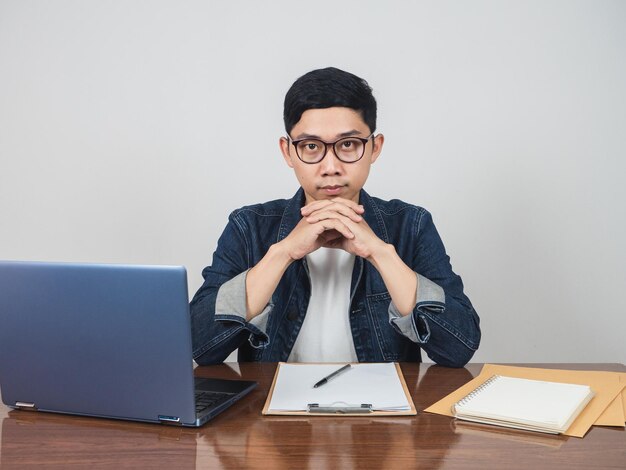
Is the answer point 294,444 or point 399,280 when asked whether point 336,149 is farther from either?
point 294,444

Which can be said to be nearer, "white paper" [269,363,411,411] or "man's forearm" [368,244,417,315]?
"white paper" [269,363,411,411]

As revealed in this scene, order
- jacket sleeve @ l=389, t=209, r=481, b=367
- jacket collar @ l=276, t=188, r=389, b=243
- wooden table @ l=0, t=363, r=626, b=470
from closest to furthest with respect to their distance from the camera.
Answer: wooden table @ l=0, t=363, r=626, b=470
jacket sleeve @ l=389, t=209, r=481, b=367
jacket collar @ l=276, t=188, r=389, b=243

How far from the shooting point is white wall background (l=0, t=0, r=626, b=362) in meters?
2.46

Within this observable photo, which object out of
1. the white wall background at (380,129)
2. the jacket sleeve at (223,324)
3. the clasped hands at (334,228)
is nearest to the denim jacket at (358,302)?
the jacket sleeve at (223,324)

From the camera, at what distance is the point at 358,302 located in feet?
5.57

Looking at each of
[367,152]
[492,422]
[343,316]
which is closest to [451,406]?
[492,422]

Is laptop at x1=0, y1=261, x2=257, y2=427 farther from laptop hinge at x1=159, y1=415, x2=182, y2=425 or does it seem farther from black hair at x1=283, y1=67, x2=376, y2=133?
black hair at x1=283, y1=67, x2=376, y2=133

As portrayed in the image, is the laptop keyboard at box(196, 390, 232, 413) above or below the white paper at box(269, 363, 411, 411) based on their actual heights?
above

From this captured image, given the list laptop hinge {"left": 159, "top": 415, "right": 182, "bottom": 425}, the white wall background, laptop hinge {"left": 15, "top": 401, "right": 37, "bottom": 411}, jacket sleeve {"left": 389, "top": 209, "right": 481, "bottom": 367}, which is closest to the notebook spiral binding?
jacket sleeve {"left": 389, "top": 209, "right": 481, "bottom": 367}

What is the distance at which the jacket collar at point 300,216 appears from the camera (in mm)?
1813

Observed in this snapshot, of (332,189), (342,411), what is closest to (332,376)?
(342,411)

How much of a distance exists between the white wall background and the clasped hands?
993 mm

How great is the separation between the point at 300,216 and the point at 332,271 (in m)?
0.19

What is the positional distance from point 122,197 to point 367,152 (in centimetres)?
130
